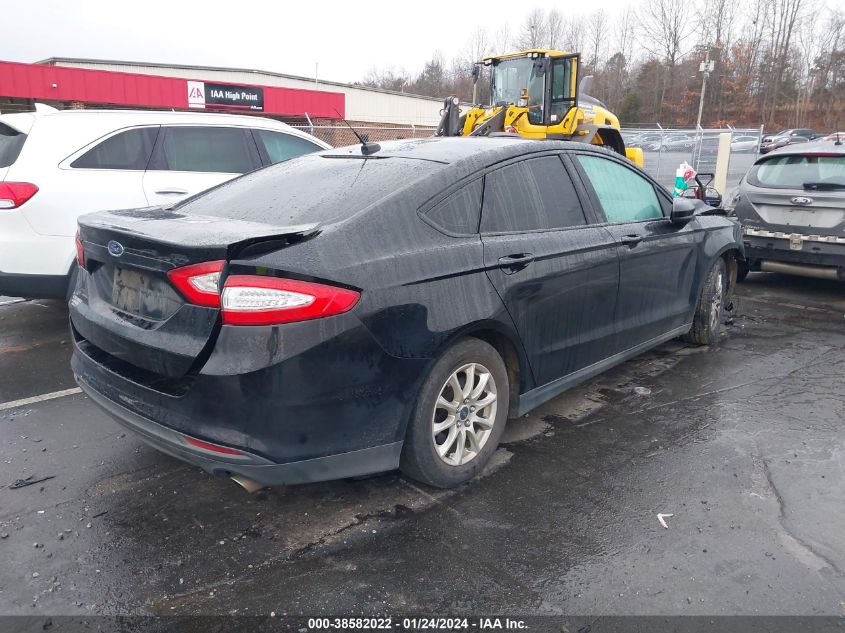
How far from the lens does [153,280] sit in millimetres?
2713

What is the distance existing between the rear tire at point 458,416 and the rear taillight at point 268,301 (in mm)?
695

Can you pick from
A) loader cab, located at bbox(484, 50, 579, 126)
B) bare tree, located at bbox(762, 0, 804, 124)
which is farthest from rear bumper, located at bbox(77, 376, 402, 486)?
bare tree, located at bbox(762, 0, 804, 124)

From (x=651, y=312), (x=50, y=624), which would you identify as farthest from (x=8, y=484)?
(x=651, y=312)

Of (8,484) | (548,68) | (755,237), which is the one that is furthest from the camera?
(548,68)

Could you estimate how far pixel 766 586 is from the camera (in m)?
2.55

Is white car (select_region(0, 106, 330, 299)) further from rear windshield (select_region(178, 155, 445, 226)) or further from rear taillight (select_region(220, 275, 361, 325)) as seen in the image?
rear taillight (select_region(220, 275, 361, 325))

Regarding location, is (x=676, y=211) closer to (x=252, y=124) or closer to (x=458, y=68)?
(x=252, y=124)

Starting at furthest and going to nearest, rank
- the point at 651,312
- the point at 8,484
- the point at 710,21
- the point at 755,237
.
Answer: the point at 710,21 < the point at 755,237 < the point at 651,312 < the point at 8,484

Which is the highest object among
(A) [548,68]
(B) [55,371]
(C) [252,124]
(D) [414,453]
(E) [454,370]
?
(A) [548,68]

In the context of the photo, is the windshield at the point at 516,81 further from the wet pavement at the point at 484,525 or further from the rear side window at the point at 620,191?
the wet pavement at the point at 484,525

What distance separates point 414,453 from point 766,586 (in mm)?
1494

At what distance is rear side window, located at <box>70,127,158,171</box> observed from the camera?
17.8 feet

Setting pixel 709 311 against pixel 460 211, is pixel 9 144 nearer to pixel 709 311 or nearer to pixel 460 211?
pixel 460 211

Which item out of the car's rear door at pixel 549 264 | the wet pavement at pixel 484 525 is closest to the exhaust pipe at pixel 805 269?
the wet pavement at pixel 484 525
